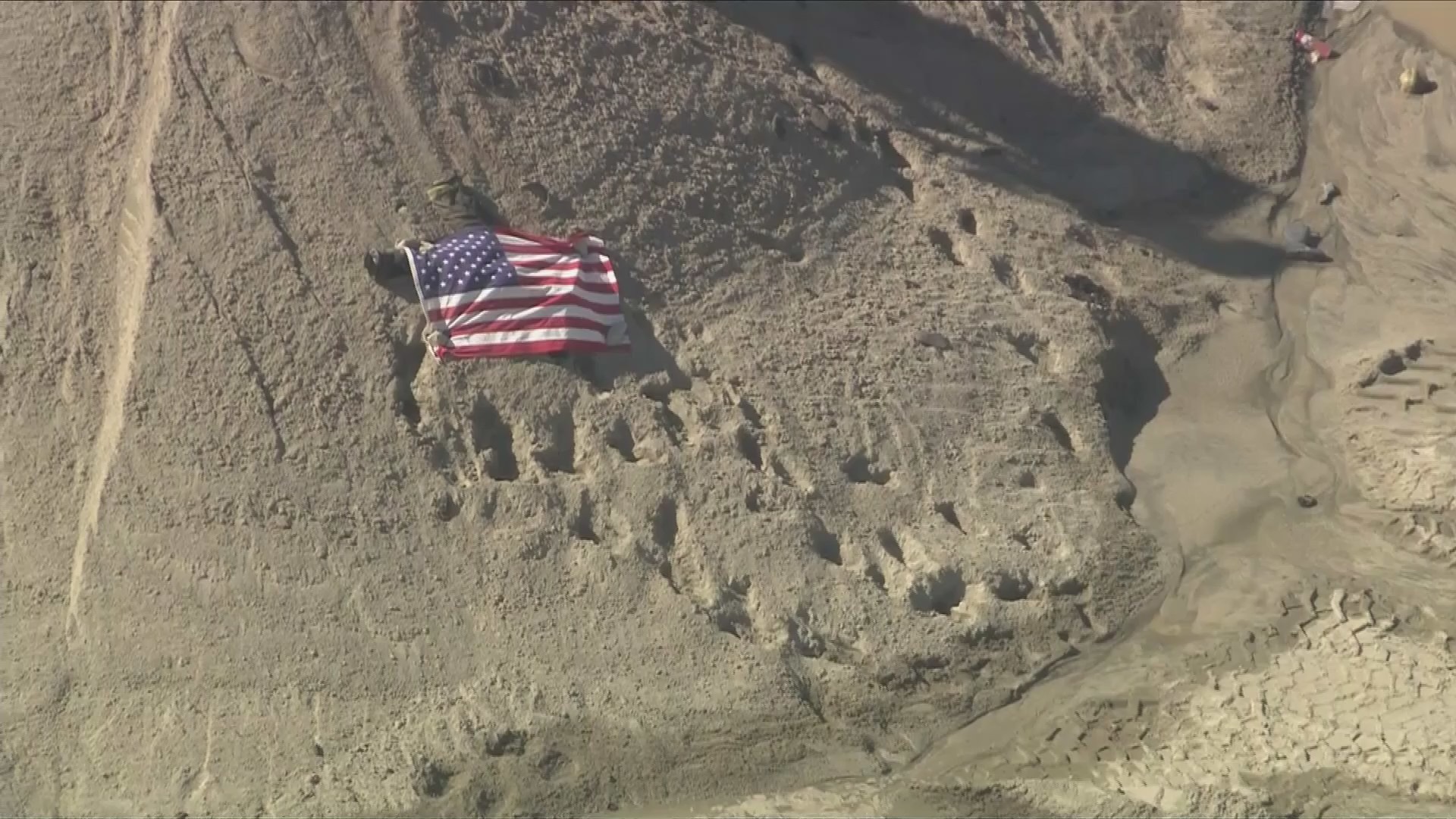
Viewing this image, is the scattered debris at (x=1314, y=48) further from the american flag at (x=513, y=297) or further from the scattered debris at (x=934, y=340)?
the american flag at (x=513, y=297)

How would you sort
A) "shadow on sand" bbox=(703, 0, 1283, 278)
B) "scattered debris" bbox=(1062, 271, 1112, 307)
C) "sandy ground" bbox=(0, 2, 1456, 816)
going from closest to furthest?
"sandy ground" bbox=(0, 2, 1456, 816)
"scattered debris" bbox=(1062, 271, 1112, 307)
"shadow on sand" bbox=(703, 0, 1283, 278)

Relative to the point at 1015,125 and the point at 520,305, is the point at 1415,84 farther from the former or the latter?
the point at 520,305

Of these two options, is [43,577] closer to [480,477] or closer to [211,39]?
[480,477]

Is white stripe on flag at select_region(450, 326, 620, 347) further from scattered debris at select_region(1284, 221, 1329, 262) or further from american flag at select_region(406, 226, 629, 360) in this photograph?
scattered debris at select_region(1284, 221, 1329, 262)

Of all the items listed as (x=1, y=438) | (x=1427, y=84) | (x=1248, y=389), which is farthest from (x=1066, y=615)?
(x=1427, y=84)

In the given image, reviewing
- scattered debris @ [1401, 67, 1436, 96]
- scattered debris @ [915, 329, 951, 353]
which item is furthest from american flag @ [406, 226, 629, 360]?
scattered debris @ [1401, 67, 1436, 96]

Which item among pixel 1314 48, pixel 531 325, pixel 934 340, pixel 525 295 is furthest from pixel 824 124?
pixel 1314 48
